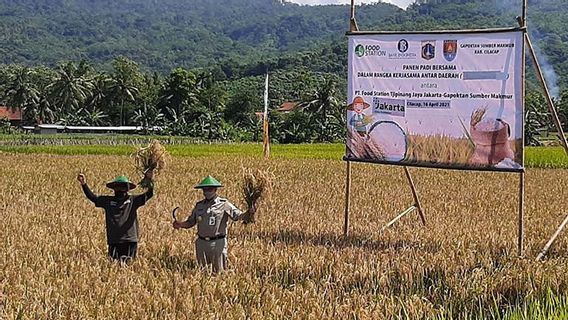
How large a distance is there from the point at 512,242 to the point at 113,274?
17.0 feet

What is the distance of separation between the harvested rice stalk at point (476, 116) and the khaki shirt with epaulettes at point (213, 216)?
3.11 metres

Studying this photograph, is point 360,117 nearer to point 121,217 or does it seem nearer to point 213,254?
point 213,254

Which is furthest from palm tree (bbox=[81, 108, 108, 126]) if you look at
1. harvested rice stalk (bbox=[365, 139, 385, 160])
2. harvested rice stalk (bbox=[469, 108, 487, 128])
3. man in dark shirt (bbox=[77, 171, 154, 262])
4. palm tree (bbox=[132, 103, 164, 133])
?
harvested rice stalk (bbox=[469, 108, 487, 128])

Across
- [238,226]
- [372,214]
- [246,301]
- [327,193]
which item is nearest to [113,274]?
[246,301]

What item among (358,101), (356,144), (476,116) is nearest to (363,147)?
(356,144)

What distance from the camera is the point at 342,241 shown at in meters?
9.55

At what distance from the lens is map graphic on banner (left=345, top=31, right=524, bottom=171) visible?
8422mm

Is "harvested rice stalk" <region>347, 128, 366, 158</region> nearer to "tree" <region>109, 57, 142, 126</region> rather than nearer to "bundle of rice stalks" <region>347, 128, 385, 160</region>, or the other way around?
"bundle of rice stalks" <region>347, 128, 385, 160</region>

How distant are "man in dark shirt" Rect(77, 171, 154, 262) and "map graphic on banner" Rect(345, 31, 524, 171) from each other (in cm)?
→ 310

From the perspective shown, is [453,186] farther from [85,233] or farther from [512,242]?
[85,233]

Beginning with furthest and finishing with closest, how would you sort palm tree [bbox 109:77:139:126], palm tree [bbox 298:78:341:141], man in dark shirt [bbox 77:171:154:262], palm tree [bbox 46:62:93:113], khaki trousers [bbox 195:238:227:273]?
palm tree [bbox 46:62:93:113]
palm tree [bbox 109:77:139:126]
palm tree [bbox 298:78:341:141]
man in dark shirt [bbox 77:171:154:262]
khaki trousers [bbox 195:238:227:273]

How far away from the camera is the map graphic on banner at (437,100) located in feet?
27.6

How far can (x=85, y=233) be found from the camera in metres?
9.77

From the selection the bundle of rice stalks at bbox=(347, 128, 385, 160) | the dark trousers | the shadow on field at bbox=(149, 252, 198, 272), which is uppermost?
the bundle of rice stalks at bbox=(347, 128, 385, 160)
